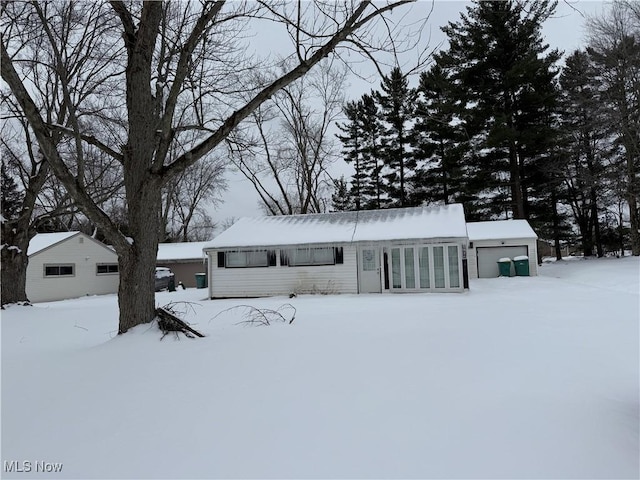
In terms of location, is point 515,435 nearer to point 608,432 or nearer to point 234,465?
point 608,432

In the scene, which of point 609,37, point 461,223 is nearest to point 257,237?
point 461,223

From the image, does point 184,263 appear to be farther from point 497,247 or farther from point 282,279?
point 497,247

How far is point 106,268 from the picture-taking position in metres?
23.4

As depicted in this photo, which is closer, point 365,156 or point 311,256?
point 311,256

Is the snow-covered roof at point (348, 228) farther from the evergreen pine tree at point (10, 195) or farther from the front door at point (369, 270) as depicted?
the evergreen pine tree at point (10, 195)

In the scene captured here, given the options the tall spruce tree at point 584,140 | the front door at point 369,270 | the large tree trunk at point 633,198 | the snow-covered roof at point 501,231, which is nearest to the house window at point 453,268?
the front door at point 369,270

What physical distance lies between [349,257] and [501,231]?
9804mm

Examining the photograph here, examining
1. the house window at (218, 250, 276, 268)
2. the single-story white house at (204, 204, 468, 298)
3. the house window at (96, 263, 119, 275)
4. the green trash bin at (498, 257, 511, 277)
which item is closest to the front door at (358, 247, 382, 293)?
the single-story white house at (204, 204, 468, 298)

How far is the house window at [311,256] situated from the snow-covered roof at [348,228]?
0.41 m

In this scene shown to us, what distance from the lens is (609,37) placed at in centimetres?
1969

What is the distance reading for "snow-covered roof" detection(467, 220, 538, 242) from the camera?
65.1 feet

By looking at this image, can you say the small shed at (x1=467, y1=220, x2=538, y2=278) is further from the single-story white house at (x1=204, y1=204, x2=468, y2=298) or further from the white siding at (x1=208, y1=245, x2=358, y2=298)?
the white siding at (x1=208, y1=245, x2=358, y2=298)

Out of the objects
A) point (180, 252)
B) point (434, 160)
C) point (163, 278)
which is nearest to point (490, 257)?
point (434, 160)

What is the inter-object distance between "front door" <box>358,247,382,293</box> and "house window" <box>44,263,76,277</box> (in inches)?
616
